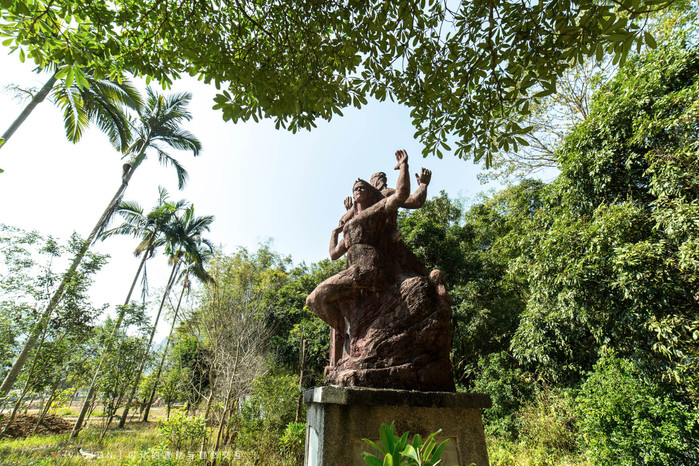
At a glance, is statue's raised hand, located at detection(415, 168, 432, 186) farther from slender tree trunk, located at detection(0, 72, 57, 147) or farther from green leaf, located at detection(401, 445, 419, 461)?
slender tree trunk, located at detection(0, 72, 57, 147)

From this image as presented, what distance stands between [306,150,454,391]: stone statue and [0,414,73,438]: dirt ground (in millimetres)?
→ 12018

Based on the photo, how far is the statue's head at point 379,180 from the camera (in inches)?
186

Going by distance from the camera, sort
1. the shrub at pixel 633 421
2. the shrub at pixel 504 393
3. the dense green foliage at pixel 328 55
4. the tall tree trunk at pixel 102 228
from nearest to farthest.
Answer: the dense green foliage at pixel 328 55
the shrub at pixel 633 421
the shrub at pixel 504 393
the tall tree trunk at pixel 102 228

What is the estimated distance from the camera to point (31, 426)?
11.1m

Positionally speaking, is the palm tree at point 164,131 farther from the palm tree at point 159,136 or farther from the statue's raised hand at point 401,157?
the statue's raised hand at point 401,157

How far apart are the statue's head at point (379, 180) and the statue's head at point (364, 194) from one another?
47 cm

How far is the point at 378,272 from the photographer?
3.56 meters

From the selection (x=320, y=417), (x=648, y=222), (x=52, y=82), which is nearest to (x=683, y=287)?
(x=648, y=222)

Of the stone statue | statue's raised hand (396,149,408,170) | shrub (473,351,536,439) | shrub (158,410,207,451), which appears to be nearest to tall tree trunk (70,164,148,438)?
shrub (158,410,207,451)

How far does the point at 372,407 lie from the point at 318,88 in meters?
2.56

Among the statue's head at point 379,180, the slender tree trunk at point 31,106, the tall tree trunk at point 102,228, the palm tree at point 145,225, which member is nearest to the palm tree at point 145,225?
the palm tree at point 145,225

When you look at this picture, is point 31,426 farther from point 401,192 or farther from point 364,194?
point 401,192

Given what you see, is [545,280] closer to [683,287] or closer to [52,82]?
[683,287]

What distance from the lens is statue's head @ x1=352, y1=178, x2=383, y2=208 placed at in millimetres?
4164
